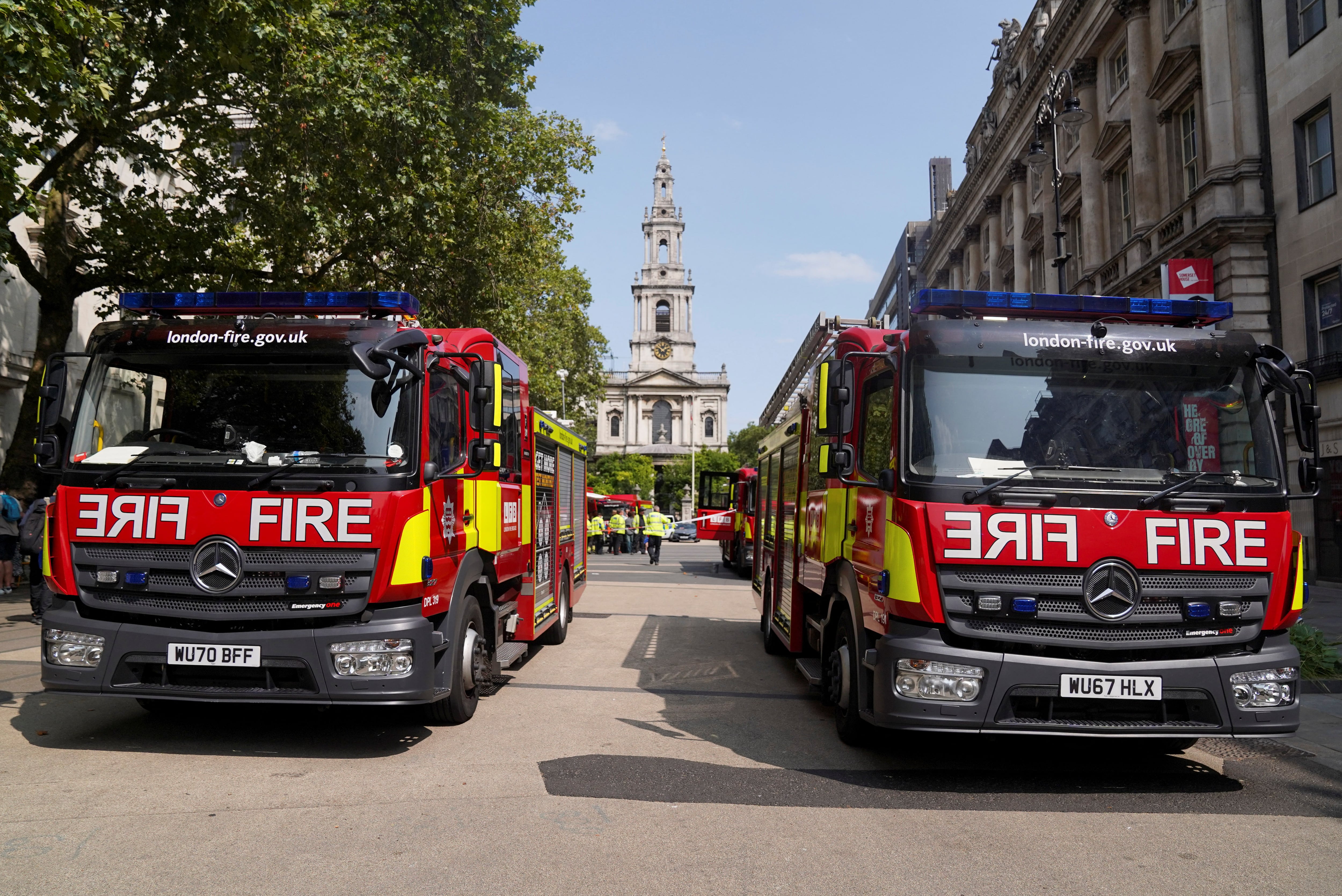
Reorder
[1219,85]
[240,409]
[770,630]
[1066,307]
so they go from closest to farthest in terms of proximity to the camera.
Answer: [240,409] < [1066,307] < [770,630] < [1219,85]

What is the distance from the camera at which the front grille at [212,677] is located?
566cm

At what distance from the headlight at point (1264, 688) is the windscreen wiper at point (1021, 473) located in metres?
1.26

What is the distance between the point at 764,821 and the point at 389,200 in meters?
13.3

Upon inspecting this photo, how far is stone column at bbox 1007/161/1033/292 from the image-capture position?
3438cm

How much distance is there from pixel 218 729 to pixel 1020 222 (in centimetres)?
3333

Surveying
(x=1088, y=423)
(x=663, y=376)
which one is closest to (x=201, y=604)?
(x=1088, y=423)

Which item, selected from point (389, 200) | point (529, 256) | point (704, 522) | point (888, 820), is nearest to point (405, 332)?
point (888, 820)

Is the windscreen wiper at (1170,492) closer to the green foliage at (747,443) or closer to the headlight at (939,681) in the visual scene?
the headlight at (939,681)

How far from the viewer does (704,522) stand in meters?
38.0

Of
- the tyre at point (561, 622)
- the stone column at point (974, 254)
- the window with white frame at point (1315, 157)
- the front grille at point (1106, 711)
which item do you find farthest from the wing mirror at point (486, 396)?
the stone column at point (974, 254)

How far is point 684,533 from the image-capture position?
2272 inches

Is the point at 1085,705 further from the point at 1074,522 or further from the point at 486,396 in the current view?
the point at 486,396

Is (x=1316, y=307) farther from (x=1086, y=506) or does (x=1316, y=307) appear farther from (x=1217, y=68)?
(x=1086, y=506)

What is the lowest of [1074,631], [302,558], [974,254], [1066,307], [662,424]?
[1074,631]
